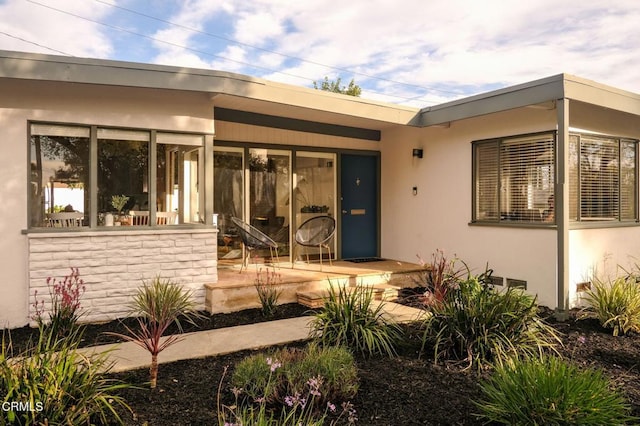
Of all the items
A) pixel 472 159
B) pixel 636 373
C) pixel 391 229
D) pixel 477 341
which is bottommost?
pixel 636 373

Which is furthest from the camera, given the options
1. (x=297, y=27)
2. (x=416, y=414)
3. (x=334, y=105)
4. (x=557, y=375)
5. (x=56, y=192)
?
(x=297, y=27)

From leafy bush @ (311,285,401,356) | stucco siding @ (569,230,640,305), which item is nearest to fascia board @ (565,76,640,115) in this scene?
stucco siding @ (569,230,640,305)

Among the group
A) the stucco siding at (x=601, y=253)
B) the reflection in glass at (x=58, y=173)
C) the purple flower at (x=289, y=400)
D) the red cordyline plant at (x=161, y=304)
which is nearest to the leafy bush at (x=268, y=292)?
the red cordyline plant at (x=161, y=304)

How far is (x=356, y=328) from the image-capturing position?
13.7ft

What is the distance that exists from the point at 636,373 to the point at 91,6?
16.9m

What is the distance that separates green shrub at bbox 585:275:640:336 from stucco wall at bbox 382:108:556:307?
0.72m

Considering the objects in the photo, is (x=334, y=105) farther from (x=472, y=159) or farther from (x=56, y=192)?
(x=56, y=192)

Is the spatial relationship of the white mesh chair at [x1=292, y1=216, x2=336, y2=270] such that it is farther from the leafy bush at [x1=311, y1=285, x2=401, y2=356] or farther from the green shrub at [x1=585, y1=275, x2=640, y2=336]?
the green shrub at [x1=585, y1=275, x2=640, y2=336]

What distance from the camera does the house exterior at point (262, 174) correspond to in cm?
512

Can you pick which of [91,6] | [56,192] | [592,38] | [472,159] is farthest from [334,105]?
[91,6]

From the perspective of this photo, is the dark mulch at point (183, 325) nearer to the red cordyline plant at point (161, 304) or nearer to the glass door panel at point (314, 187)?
the red cordyline plant at point (161, 304)

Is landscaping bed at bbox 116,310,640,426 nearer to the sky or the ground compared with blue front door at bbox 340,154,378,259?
nearer to the ground

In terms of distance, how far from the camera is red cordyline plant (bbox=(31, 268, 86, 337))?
468 cm

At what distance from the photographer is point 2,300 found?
16.5 feet
